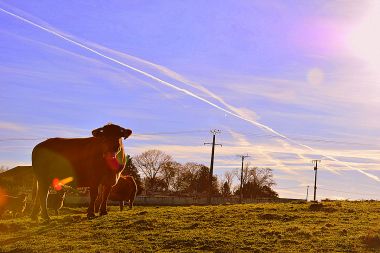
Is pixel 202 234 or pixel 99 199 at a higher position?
pixel 99 199

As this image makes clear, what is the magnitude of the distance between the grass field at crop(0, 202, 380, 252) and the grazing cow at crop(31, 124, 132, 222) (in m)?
1.75

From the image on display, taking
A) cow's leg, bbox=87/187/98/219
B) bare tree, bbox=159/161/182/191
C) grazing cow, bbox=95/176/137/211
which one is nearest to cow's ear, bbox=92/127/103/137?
cow's leg, bbox=87/187/98/219

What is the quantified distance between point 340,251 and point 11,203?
1871 cm

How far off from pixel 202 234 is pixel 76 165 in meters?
8.73

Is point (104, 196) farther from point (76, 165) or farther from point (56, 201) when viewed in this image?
point (56, 201)

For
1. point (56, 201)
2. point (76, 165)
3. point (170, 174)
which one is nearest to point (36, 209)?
point (76, 165)

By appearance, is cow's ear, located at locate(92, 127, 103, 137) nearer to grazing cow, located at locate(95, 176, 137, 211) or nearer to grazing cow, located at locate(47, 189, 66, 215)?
grazing cow, located at locate(47, 189, 66, 215)

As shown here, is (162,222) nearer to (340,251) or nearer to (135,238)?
(135,238)

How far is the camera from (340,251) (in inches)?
467

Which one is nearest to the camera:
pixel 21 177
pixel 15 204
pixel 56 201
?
pixel 15 204

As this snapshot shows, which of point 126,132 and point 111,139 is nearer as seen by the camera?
point 111,139

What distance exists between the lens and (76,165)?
2103 cm

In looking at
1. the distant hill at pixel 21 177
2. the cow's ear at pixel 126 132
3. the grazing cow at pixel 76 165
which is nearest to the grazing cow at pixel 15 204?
the grazing cow at pixel 76 165

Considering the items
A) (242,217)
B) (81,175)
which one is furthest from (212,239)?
(81,175)
